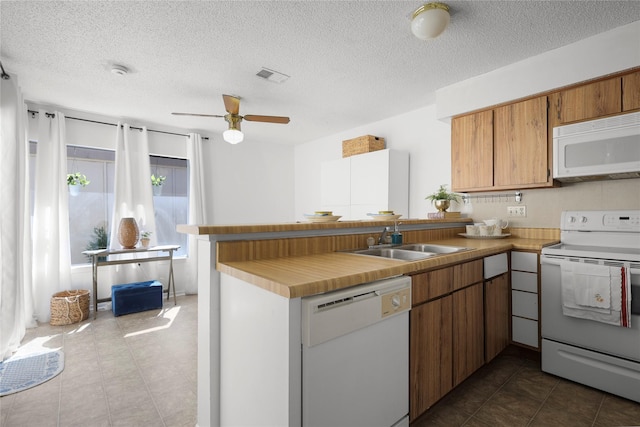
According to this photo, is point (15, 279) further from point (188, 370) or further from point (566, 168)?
point (566, 168)

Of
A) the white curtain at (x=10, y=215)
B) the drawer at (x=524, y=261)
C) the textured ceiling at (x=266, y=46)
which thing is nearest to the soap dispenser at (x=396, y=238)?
the drawer at (x=524, y=261)

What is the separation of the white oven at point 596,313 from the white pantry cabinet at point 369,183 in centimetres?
185

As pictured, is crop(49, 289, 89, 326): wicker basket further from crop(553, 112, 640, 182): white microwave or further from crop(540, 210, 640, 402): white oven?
crop(553, 112, 640, 182): white microwave

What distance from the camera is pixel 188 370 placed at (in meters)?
2.36

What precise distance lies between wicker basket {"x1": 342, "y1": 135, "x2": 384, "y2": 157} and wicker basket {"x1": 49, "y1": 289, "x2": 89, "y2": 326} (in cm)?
371

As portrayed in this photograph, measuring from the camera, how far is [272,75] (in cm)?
292

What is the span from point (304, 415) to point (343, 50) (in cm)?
247

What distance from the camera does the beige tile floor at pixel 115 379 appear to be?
182 cm

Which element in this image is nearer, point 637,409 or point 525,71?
point 637,409

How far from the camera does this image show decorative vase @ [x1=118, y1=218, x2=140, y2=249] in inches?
152

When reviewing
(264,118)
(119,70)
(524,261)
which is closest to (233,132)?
(264,118)

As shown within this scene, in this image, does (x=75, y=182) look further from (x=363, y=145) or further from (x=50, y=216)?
(x=363, y=145)

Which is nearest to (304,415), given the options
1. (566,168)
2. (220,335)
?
(220,335)

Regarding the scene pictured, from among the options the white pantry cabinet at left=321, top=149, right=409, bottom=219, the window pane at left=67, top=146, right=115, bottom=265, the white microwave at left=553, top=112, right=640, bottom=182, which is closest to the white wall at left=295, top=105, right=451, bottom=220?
the white pantry cabinet at left=321, top=149, right=409, bottom=219
